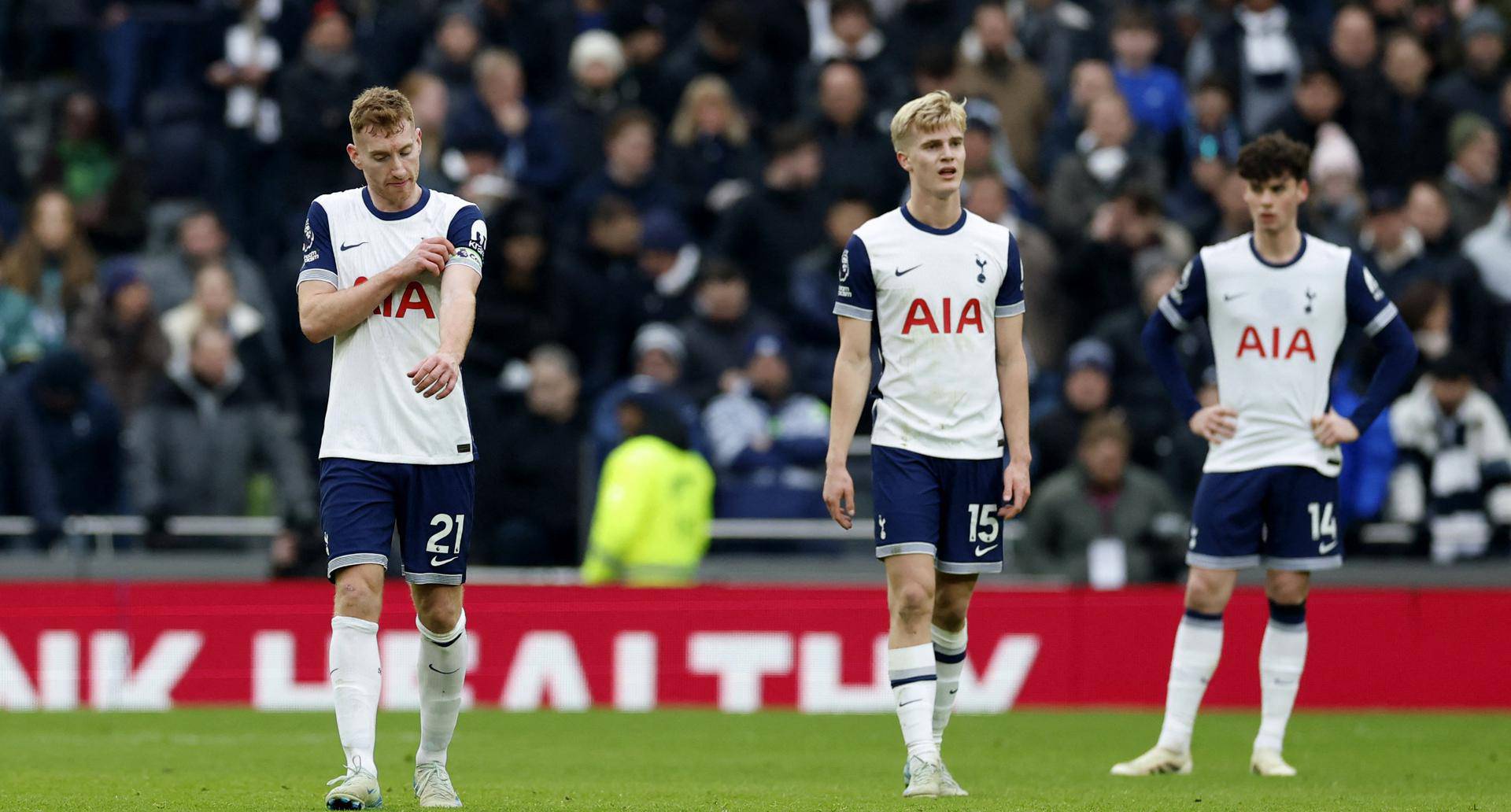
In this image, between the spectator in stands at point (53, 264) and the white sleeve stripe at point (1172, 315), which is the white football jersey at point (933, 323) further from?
the spectator in stands at point (53, 264)

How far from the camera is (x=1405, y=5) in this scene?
2038 cm

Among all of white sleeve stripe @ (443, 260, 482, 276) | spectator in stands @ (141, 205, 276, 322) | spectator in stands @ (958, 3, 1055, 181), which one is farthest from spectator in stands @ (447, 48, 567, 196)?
white sleeve stripe @ (443, 260, 482, 276)

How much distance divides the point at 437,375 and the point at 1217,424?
3919mm

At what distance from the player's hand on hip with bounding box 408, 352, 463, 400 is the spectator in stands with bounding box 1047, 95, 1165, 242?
10559mm

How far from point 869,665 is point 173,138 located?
792cm

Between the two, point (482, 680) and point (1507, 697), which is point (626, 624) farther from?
point (1507, 697)

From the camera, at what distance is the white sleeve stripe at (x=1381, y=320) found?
1016 cm

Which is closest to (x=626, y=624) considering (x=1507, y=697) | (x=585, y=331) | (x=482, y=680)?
(x=482, y=680)

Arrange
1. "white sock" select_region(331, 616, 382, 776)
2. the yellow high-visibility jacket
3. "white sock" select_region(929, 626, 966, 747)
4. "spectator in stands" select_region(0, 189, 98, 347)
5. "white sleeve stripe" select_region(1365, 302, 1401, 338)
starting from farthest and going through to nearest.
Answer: "spectator in stands" select_region(0, 189, 98, 347), the yellow high-visibility jacket, "white sleeve stripe" select_region(1365, 302, 1401, 338), "white sock" select_region(929, 626, 966, 747), "white sock" select_region(331, 616, 382, 776)

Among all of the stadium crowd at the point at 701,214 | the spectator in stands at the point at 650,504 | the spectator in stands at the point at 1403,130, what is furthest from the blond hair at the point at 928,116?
the spectator in stands at the point at 1403,130

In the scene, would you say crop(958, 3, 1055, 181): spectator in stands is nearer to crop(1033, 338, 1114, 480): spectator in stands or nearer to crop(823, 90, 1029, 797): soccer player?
crop(1033, 338, 1114, 480): spectator in stands

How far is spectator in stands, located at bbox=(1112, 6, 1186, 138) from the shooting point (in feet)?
61.9

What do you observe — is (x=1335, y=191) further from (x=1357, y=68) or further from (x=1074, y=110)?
(x=1074, y=110)

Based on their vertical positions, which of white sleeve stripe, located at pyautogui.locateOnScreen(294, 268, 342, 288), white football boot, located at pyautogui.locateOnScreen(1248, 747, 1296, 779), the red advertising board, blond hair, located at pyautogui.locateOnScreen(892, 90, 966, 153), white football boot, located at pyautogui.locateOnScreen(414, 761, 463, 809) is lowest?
the red advertising board
